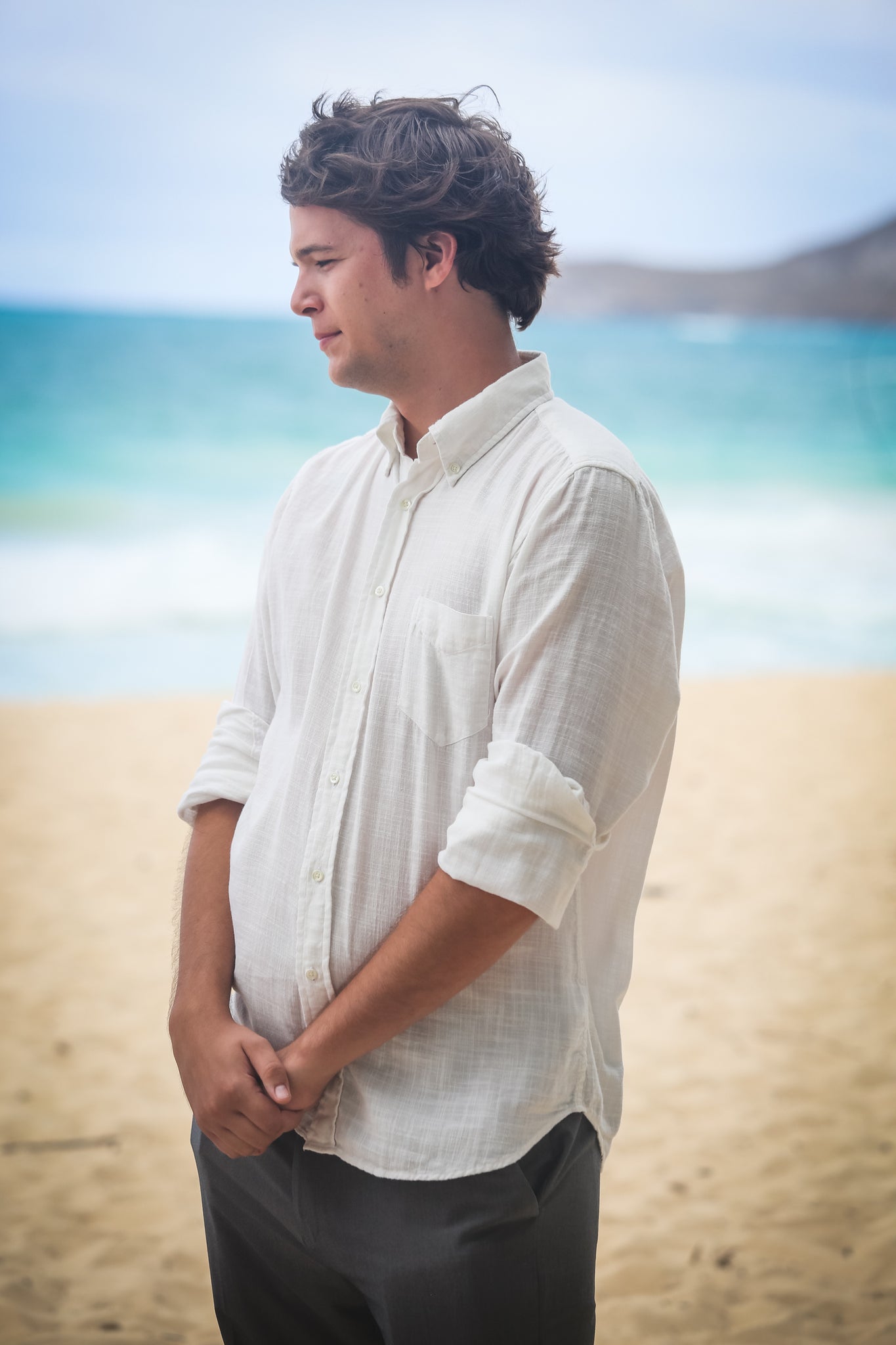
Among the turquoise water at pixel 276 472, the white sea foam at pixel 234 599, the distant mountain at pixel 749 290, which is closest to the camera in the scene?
the white sea foam at pixel 234 599

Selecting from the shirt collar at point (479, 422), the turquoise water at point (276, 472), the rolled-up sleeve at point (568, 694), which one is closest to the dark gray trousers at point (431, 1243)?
the rolled-up sleeve at point (568, 694)

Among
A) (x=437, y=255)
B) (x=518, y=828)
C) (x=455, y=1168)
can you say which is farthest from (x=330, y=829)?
(x=437, y=255)

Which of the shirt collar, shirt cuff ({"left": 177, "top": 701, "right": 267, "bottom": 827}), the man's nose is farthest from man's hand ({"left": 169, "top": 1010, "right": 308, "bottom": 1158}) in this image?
the man's nose

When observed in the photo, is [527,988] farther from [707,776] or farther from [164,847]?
[707,776]

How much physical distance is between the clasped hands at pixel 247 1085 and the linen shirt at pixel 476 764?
0.16 feet

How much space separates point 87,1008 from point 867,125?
13899mm

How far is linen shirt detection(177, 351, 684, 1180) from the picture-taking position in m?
0.93

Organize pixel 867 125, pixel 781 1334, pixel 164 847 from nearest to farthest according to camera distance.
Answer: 1. pixel 781 1334
2. pixel 164 847
3. pixel 867 125

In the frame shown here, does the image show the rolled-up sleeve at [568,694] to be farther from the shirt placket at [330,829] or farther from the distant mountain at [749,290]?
the distant mountain at [749,290]

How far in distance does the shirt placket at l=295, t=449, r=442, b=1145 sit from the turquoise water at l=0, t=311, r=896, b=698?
7357 mm

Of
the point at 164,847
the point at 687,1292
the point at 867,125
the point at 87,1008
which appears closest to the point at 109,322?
the point at 867,125

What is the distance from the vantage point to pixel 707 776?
5453mm

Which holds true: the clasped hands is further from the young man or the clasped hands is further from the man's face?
the man's face

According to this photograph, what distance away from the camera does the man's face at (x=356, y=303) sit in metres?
1.08
